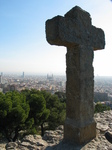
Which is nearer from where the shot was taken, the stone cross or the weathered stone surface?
the weathered stone surface

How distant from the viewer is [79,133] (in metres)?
3.34

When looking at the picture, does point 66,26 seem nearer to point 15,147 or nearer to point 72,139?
point 72,139

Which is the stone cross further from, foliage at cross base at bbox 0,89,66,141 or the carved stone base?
foliage at cross base at bbox 0,89,66,141

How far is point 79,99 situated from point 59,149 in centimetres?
116

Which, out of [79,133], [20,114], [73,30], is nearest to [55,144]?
[79,133]

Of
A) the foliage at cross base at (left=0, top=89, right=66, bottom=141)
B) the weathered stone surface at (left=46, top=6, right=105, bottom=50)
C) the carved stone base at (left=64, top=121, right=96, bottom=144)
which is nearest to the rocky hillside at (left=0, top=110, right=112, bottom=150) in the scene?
the carved stone base at (left=64, top=121, right=96, bottom=144)

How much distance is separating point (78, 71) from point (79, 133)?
137 cm

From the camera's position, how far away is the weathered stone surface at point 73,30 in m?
A: 3.09

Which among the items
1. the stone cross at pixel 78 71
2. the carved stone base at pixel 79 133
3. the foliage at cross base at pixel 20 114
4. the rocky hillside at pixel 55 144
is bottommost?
the foliage at cross base at pixel 20 114

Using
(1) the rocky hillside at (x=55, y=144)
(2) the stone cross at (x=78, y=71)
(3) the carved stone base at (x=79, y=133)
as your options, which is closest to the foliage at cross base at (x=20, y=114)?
(1) the rocky hillside at (x=55, y=144)

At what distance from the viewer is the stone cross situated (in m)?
3.30

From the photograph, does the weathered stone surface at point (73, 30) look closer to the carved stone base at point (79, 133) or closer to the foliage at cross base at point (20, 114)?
the carved stone base at point (79, 133)

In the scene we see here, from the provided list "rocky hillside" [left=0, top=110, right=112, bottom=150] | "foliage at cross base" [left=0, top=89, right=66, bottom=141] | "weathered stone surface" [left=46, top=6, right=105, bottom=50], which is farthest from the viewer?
"foliage at cross base" [left=0, top=89, right=66, bottom=141]

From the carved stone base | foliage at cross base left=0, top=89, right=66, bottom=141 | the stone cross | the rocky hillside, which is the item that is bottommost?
foliage at cross base left=0, top=89, right=66, bottom=141
